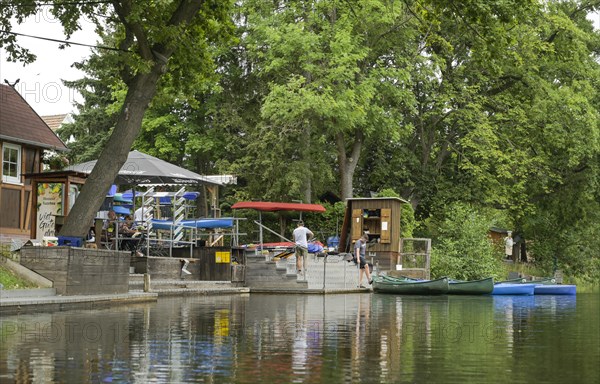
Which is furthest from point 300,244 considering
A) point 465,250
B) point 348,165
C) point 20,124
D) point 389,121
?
point 348,165

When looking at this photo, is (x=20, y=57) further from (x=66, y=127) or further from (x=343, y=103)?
(x=66, y=127)

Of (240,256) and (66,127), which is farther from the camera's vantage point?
(66,127)

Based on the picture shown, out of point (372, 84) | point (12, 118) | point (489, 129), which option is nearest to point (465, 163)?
point (489, 129)

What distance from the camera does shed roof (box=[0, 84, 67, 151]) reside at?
28.0m

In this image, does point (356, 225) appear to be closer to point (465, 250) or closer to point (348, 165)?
point (348, 165)

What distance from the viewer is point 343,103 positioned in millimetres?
41875

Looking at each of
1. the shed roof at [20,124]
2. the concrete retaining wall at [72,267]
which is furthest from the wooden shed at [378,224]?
the concrete retaining wall at [72,267]

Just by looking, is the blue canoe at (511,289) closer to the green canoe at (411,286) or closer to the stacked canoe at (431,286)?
the stacked canoe at (431,286)

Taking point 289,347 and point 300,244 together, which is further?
point 300,244

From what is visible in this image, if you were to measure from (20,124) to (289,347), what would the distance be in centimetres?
1858

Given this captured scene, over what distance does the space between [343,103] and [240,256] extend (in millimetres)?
10713

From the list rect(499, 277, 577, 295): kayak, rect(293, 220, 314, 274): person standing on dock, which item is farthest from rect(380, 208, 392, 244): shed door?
rect(293, 220, 314, 274): person standing on dock

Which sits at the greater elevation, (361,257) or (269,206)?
(269,206)

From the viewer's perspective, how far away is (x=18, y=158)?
28.7 meters
